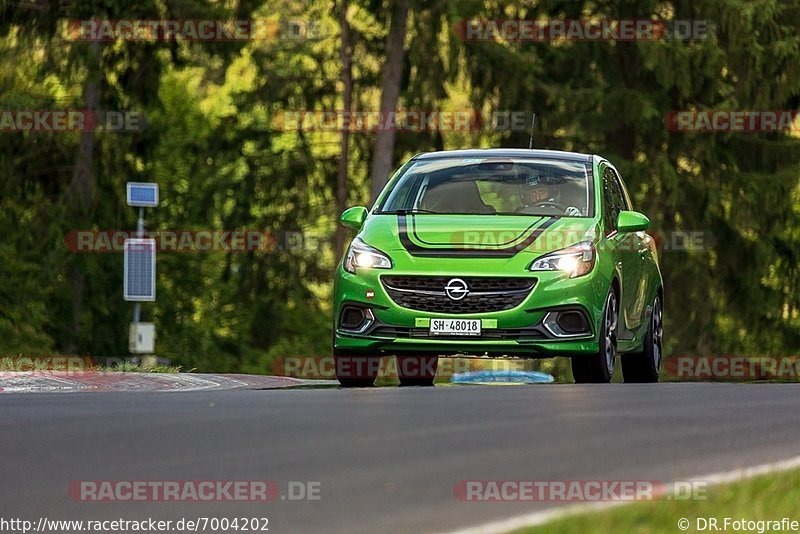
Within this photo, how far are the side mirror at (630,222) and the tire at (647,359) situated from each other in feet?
5.20

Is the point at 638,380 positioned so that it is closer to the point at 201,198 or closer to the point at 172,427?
the point at 172,427

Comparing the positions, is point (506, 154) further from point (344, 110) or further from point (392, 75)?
point (344, 110)

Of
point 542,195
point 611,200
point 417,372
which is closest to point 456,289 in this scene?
point 542,195

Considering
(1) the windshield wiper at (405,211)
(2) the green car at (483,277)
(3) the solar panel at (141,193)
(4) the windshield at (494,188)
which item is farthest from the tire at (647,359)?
(3) the solar panel at (141,193)

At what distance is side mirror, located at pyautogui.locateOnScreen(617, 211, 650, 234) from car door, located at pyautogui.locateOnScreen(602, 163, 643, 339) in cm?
9

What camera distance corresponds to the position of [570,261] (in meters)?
14.6

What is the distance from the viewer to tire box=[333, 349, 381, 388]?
14883 mm

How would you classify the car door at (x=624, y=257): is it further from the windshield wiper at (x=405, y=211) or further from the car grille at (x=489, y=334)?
the windshield wiper at (x=405, y=211)

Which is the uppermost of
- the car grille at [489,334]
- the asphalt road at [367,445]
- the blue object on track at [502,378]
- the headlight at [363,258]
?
the headlight at [363,258]

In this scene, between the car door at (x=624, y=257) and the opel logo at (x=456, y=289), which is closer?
the opel logo at (x=456, y=289)

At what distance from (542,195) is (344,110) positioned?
24.4 meters

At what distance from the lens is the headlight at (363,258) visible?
14.5 meters

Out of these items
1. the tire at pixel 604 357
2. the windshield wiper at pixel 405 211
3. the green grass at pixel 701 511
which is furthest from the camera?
the windshield wiper at pixel 405 211

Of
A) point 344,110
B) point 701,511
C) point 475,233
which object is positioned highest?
point 344,110
